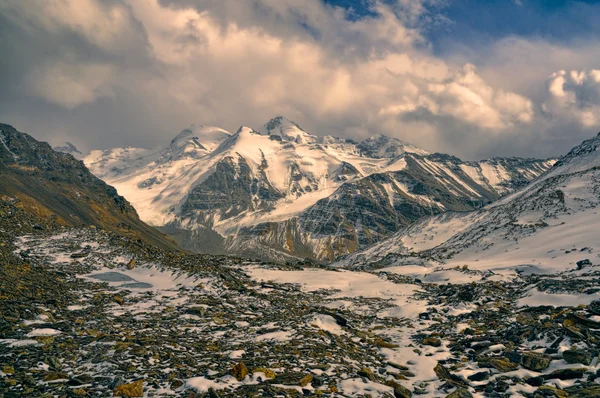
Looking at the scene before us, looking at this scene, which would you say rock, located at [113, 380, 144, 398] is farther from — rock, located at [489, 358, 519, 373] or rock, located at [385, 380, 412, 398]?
rock, located at [489, 358, 519, 373]

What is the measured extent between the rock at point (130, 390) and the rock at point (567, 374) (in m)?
15.0

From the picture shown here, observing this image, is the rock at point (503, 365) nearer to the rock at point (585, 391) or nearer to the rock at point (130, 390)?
the rock at point (585, 391)

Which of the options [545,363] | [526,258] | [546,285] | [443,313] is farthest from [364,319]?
[526,258]

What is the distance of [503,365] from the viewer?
54.7 feet

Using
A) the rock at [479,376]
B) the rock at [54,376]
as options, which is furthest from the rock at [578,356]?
the rock at [54,376]

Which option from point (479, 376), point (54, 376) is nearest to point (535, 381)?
point (479, 376)

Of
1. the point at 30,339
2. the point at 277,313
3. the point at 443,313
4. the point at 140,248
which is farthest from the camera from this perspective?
the point at 140,248

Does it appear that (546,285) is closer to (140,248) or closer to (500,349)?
(500,349)

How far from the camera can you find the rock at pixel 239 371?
1522 centimetres

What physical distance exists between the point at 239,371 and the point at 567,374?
12464 mm

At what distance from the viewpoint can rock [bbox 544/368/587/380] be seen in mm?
14578

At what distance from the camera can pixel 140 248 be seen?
45.2 metres

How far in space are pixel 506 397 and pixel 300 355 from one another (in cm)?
852

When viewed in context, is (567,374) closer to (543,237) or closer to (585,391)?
(585,391)
